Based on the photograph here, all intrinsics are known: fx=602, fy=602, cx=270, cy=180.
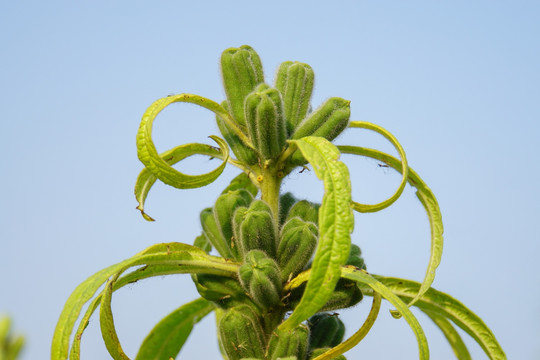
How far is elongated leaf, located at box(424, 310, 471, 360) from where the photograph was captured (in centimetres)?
273

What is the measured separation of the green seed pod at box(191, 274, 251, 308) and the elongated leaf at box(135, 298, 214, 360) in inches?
22.9

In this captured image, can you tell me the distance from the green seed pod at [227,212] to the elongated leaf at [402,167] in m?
0.46

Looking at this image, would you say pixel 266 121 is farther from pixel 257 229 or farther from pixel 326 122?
pixel 257 229

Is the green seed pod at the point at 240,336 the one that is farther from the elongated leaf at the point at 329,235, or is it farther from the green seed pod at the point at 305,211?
the green seed pod at the point at 305,211

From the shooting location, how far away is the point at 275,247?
2.25 m

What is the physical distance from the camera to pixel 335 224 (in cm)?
176

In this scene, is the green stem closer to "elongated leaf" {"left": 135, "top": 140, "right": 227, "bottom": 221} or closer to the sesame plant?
the sesame plant

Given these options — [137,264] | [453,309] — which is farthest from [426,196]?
[137,264]

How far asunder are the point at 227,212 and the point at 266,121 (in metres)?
0.38

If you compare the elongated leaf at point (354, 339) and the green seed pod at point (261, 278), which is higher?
the green seed pod at point (261, 278)

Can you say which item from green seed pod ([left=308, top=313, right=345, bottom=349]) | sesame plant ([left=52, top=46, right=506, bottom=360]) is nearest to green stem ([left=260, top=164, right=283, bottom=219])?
sesame plant ([left=52, top=46, right=506, bottom=360])

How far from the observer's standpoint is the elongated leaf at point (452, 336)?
2732mm

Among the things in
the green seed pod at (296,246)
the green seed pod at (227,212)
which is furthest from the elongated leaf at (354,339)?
the green seed pod at (227,212)

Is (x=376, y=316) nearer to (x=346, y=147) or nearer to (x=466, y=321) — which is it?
(x=466, y=321)
